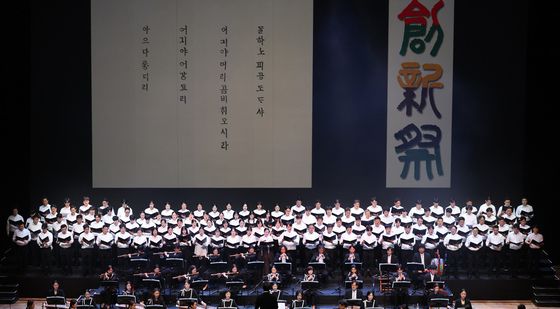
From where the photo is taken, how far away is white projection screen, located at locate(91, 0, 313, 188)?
57.0ft

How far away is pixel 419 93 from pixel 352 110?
5.73 ft

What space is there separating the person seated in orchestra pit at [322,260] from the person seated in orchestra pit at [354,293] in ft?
2.44

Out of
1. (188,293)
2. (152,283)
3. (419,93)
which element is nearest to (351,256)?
(188,293)

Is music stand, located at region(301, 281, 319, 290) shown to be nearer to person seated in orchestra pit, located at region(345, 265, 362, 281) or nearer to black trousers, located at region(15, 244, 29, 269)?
person seated in orchestra pit, located at region(345, 265, 362, 281)

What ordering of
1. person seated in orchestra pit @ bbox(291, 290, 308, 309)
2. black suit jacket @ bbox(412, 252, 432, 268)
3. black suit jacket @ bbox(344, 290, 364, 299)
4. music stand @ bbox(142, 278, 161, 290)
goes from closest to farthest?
person seated in orchestra pit @ bbox(291, 290, 308, 309) → music stand @ bbox(142, 278, 161, 290) → black suit jacket @ bbox(344, 290, 364, 299) → black suit jacket @ bbox(412, 252, 432, 268)

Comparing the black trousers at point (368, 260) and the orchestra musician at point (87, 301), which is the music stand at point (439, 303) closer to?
the black trousers at point (368, 260)

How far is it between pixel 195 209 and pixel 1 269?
4.78 meters

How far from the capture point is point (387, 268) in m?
14.6

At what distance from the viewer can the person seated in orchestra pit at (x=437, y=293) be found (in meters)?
14.1

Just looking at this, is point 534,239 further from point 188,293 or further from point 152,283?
point 152,283

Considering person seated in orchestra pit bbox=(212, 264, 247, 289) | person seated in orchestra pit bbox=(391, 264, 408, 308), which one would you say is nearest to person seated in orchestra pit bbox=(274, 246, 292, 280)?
person seated in orchestra pit bbox=(212, 264, 247, 289)

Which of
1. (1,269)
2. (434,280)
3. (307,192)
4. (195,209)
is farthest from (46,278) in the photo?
(434,280)

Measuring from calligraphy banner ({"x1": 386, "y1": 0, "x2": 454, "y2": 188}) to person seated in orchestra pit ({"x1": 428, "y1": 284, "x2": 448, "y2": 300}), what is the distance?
3.91 metres

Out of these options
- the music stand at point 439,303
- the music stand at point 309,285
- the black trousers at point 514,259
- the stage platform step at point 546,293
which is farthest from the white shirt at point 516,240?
the music stand at point 309,285
